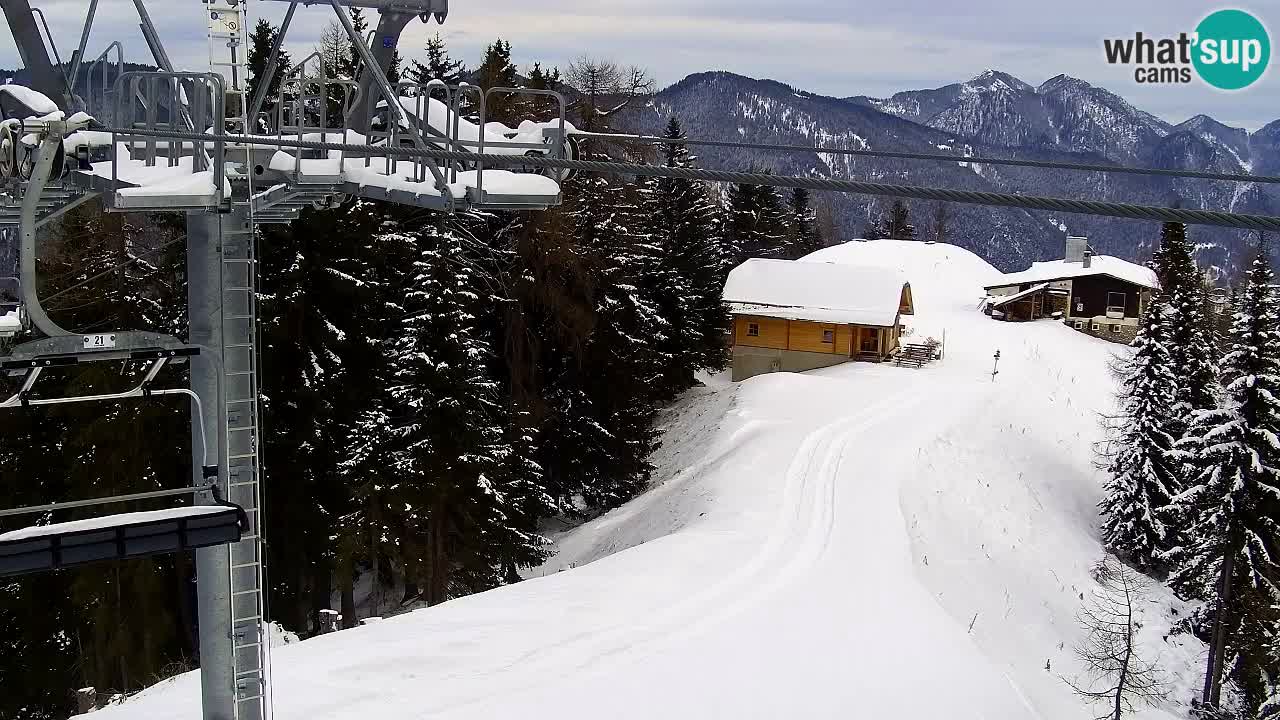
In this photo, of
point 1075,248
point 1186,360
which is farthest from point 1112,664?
point 1075,248

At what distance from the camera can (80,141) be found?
9.63 m

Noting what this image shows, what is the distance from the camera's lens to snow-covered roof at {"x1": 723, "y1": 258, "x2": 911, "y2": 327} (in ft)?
Answer: 173

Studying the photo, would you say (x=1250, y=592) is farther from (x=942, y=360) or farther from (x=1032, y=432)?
(x=942, y=360)

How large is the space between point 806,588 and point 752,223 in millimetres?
51433

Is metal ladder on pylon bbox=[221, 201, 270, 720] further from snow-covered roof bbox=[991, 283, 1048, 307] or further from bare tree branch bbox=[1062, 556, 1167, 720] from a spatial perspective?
snow-covered roof bbox=[991, 283, 1048, 307]

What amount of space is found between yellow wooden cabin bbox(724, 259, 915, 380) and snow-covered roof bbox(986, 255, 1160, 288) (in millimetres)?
21387

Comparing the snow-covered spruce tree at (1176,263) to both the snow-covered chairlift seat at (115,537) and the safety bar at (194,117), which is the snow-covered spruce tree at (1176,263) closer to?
the safety bar at (194,117)

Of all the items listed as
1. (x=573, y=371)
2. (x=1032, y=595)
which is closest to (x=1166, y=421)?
(x=1032, y=595)

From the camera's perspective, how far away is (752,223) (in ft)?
228

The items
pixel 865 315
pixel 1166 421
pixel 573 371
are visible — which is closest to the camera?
pixel 1166 421

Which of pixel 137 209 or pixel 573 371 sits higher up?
pixel 137 209

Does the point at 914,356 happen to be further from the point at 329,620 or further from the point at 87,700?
the point at 87,700

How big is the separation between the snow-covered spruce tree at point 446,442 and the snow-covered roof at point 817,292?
1001 inches

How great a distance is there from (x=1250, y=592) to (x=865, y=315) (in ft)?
81.7
